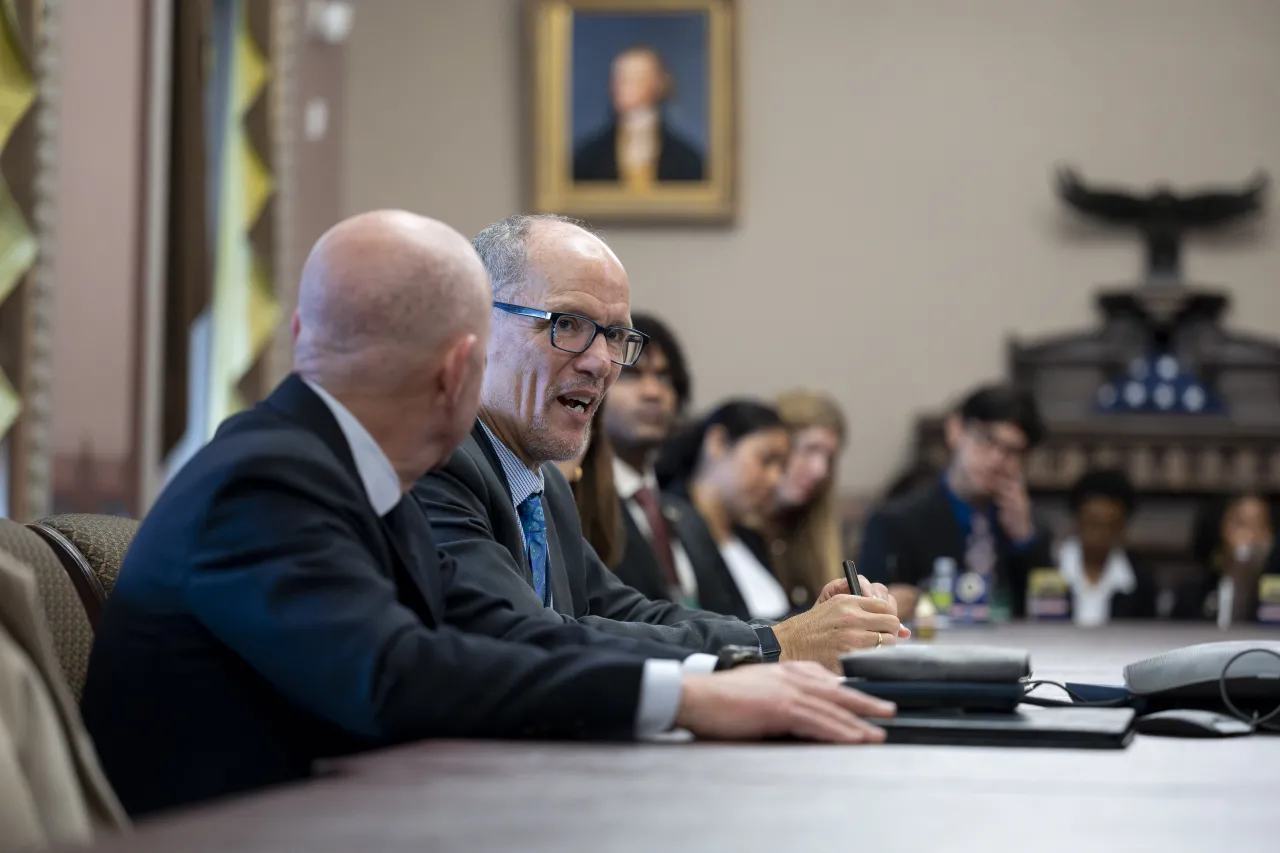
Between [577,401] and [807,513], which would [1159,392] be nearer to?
[807,513]

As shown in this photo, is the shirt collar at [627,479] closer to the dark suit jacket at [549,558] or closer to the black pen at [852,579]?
the dark suit jacket at [549,558]

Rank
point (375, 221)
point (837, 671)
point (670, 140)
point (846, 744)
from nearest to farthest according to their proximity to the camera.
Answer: point (846, 744) → point (375, 221) → point (837, 671) → point (670, 140)

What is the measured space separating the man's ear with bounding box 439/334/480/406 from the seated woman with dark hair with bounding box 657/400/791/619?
4.04 meters

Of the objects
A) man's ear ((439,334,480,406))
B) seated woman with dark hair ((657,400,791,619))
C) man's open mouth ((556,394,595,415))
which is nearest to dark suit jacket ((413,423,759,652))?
man's open mouth ((556,394,595,415))

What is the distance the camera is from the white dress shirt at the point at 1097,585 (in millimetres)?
7531

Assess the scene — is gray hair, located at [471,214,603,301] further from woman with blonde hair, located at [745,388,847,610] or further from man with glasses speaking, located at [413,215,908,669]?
woman with blonde hair, located at [745,388,847,610]

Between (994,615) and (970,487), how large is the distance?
974 mm

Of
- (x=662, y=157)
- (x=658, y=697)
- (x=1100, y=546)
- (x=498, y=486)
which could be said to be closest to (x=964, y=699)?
(x=658, y=697)

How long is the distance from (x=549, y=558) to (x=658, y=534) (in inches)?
106

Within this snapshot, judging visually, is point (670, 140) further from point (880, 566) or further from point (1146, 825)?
point (1146, 825)

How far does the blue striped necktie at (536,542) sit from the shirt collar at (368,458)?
0.83 m

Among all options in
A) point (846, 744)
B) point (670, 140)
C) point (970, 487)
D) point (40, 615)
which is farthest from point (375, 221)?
point (670, 140)

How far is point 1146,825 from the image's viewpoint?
1.25 m

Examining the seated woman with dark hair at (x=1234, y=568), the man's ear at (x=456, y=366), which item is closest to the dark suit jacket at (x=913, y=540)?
the seated woman with dark hair at (x=1234, y=568)
